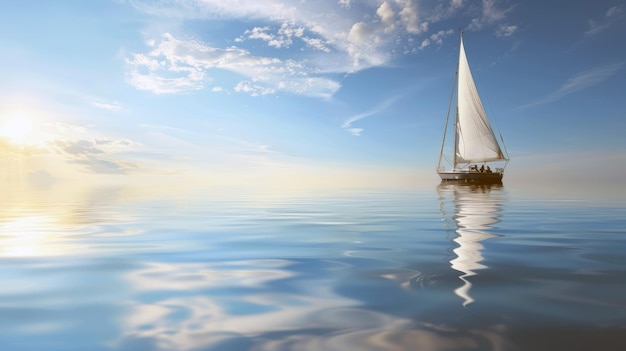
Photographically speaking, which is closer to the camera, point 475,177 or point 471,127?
point 475,177

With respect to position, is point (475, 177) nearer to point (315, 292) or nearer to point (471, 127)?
point (471, 127)

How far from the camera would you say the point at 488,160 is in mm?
63094

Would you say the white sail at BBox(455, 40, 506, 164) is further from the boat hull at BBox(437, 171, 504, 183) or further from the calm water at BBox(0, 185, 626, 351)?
the calm water at BBox(0, 185, 626, 351)

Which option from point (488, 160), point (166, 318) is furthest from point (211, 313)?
point (488, 160)

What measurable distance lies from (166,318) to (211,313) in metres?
0.52

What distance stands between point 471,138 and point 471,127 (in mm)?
1807

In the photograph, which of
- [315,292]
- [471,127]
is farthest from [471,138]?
[315,292]

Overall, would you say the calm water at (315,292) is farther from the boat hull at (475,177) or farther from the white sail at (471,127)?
Result: the white sail at (471,127)

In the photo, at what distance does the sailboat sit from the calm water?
52.5 m

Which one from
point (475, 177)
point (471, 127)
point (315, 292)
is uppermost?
point (471, 127)

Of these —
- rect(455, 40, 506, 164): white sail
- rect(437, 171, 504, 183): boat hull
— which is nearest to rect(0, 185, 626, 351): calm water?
rect(437, 171, 504, 183): boat hull

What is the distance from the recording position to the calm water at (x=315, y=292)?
391 centimetres

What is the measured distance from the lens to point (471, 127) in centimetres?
6294

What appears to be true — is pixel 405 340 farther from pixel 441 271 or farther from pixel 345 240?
pixel 345 240
